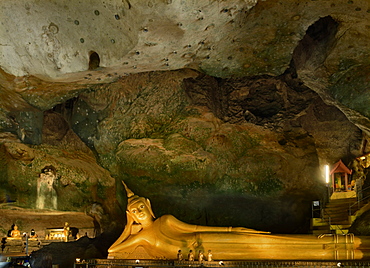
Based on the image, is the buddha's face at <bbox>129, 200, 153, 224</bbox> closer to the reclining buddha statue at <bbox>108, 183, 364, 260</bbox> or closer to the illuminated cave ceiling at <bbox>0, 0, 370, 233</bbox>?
the reclining buddha statue at <bbox>108, 183, 364, 260</bbox>

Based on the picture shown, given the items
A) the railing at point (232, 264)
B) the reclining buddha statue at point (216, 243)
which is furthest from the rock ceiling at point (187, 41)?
the railing at point (232, 264)

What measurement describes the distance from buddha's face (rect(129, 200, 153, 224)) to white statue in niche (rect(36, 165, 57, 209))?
336cm

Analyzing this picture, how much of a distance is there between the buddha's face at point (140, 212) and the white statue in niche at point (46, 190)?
336 cm

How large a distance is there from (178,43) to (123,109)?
2911 millimetres

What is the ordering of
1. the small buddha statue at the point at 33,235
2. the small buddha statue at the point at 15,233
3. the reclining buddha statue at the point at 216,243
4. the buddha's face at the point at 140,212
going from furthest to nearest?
the small buddha statue at the point at 33,235 → the small buddha statue at the point at 15,233 → the buddha's face at the point at 140,212 → the reclining buddha statue at the point at 216,243

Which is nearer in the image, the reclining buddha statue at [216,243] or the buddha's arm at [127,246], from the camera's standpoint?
the reclining buddha statue at [216,243]

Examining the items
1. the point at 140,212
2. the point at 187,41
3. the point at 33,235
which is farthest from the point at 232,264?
the point at 33,235

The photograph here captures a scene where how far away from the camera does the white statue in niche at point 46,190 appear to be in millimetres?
9336

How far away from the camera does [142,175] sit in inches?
372

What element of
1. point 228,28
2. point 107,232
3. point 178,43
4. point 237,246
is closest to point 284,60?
point 228,28

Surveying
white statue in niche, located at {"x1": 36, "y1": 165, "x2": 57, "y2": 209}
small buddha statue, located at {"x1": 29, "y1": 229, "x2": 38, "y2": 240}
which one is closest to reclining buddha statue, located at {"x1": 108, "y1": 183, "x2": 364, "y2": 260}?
white statue in niche, located at {"x1": 36, "y1": 165, "x2": 57, "y2": 209}

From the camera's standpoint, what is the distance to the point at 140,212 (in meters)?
6.80

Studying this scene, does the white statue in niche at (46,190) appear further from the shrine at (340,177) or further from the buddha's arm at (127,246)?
the shrine at (340,177)

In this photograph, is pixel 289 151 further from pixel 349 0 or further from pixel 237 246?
pixel 349 0
